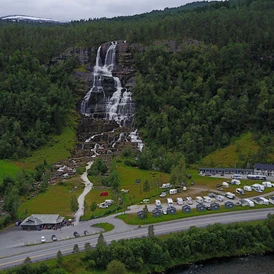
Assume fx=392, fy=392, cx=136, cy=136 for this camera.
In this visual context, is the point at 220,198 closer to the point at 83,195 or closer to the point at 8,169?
the point at 83,195

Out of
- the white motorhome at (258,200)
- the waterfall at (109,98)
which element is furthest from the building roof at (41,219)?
the waterfall at (109,98)

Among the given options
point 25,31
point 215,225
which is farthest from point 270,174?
point 25,31

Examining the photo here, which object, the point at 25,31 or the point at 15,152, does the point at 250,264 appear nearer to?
the point at 15,152

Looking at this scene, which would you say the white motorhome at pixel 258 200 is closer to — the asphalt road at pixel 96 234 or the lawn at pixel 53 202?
the asphalt road at pixel 96 234

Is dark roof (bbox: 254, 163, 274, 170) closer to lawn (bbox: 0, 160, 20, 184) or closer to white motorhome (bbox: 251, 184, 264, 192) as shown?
white motorhome (bbox: 251, 184, 264, 192)

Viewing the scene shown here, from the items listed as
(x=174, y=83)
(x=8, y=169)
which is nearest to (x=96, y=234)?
(x=8, y=169)

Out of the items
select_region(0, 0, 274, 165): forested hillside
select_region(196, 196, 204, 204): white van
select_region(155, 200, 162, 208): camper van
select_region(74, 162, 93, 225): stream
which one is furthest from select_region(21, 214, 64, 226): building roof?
select_region(0, 0, 274, 165): forested hillside
